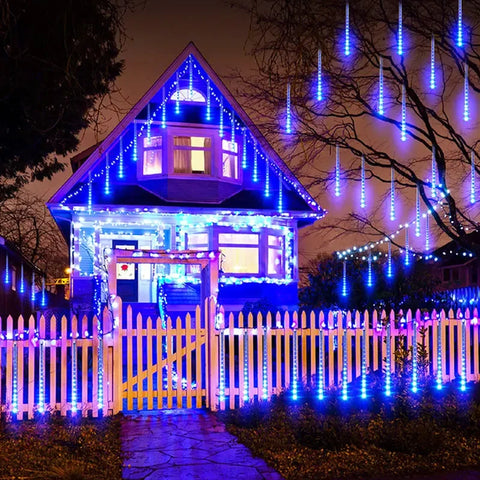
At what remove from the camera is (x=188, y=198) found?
2009 centimetres

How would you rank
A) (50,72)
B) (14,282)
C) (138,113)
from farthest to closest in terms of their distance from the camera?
(14,282) < (138,113) < (50,72)

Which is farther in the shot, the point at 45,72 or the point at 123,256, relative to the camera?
the point at 123,256

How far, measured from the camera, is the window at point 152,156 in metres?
20.2

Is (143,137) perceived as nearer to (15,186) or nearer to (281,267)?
(15,186)

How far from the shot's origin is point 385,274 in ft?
56.6

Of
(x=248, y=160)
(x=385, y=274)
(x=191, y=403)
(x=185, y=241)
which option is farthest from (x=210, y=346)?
(x=248, y=160)

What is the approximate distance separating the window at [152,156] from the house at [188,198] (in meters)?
0.03

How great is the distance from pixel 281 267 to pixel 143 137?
253 inches

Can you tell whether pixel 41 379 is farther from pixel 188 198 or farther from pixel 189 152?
pixel 189 152

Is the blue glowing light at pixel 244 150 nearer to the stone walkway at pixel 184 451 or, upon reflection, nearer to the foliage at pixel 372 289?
the foliage at pixel 372 289

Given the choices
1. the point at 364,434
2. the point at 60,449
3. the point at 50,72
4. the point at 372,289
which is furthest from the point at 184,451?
the point at 372,289

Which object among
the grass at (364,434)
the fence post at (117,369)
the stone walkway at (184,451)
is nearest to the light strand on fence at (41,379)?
the fence post at (117,369)

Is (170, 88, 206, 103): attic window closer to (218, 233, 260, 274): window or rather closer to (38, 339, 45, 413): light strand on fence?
(218, 233, 260, 274): window

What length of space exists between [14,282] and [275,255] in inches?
452
